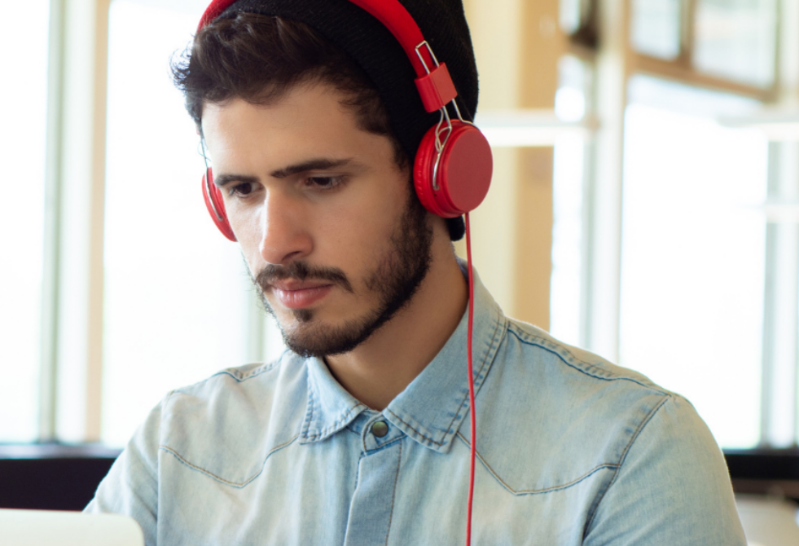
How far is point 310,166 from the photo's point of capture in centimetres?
106

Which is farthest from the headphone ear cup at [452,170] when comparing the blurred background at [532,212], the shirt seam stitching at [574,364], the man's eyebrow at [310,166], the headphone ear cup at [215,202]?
the blurred background at [532,212]

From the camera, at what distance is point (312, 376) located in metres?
1.23

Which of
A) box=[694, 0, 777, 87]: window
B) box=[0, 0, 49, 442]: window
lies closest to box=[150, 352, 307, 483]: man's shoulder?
box=[0, 0, 49, 442]: window

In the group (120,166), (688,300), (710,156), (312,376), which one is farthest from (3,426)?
(710,156)

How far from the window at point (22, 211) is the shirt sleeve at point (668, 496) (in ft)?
7.51

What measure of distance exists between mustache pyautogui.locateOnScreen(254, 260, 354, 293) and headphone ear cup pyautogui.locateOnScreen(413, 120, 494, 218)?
0.16m

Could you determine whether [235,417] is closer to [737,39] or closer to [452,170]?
[452,170]

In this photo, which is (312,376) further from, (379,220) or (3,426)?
(3,426)

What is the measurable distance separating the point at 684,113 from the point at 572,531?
140 inches

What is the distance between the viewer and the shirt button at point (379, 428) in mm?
1130

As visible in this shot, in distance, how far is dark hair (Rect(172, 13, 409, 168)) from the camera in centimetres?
106

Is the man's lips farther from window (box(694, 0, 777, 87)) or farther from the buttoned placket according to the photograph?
window (box(694, 0, 777, 87))

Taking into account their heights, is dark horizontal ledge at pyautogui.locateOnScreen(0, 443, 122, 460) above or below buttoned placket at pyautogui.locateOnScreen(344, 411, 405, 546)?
below

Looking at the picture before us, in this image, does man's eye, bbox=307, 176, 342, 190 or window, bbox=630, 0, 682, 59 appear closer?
man's eye, bbox=307, 176, 342, 190
